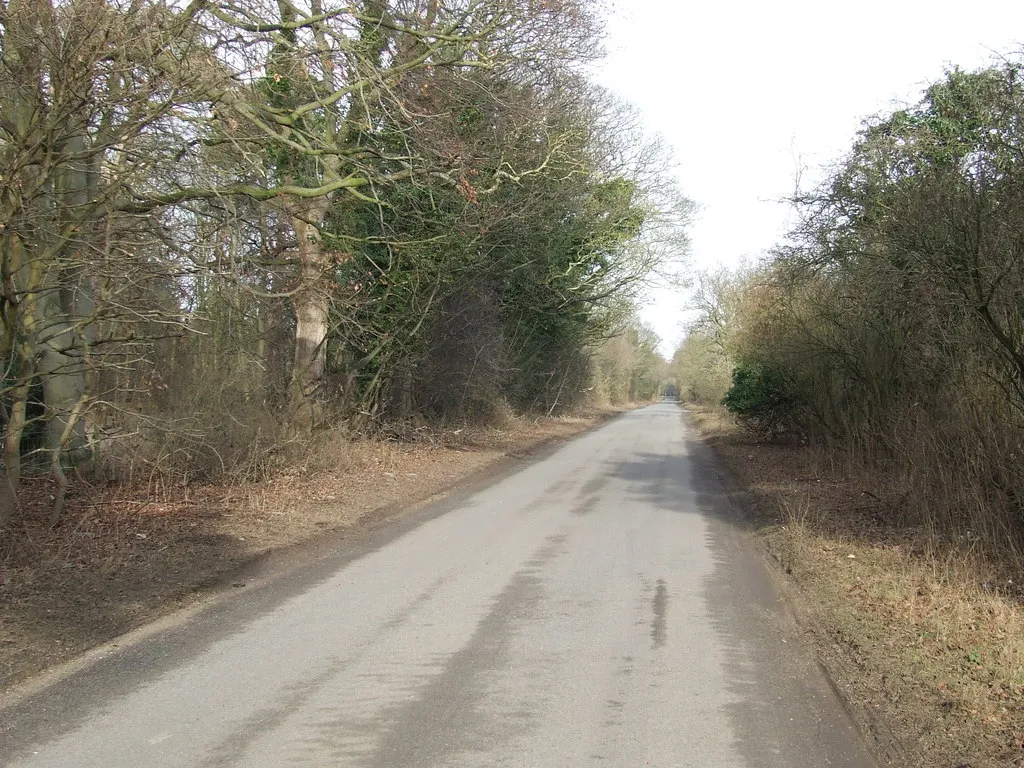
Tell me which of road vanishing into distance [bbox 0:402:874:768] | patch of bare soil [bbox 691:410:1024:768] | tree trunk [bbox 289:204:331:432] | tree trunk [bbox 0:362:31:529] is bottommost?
road vanishing into distance [bbox 0:402:874:768]

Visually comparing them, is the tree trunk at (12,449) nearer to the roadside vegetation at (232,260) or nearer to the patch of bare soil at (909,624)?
the roadside vegetation at (232,260)

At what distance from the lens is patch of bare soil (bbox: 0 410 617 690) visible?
596cm

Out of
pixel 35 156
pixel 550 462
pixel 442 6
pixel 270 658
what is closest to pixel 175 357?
pixel 35 156

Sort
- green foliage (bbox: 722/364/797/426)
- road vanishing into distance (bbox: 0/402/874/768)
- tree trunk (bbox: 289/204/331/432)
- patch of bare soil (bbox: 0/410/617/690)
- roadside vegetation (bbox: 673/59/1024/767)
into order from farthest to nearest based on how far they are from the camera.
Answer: green foliage (bbox: 722/364/797/426)
tree trunk (bbox: 289/204/331/432)
patch of bare soil (bbox: 0/410/617/690)
roadside vegetation (bbox: 673/59/1024/767)
road vanishing into distance (bbox: 0/402/874/768)

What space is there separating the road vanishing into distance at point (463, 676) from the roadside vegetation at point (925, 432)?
0.59 m

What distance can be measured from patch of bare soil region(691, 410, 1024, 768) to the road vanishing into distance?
31cm

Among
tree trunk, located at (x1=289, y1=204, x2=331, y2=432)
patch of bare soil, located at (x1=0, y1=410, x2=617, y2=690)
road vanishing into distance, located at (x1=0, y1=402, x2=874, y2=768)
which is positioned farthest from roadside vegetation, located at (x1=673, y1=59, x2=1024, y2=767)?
tree trunk, located at (x1=289, y1=204, x2=331, y2=432)

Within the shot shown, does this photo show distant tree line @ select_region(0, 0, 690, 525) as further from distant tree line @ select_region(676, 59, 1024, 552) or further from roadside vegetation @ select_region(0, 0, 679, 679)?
distant tree line @ select_region(676, 59, 1024, 552)

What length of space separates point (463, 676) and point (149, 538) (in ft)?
17.1

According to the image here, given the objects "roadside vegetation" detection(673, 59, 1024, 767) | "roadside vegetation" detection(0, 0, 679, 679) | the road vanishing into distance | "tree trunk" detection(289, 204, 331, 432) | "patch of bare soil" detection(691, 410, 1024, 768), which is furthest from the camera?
"tree trunk" detection(289, 204, 331, 432)

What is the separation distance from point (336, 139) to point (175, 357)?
187 inches

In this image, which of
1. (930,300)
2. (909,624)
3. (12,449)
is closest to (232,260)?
(12,449)

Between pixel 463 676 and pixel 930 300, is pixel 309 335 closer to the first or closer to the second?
pixel 930 300

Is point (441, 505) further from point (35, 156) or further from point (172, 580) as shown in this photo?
point (35, 156)
